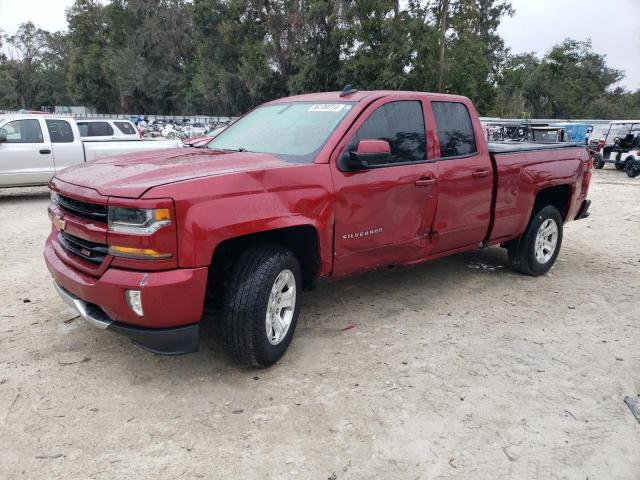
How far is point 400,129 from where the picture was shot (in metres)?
4.24

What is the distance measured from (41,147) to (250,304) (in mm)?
8989

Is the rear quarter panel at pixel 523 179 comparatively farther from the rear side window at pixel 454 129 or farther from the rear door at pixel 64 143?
the rear door at pixel 64 143

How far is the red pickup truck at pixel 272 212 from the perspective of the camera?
2914 millimetres

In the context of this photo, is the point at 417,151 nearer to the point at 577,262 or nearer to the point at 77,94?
the point at 577,262

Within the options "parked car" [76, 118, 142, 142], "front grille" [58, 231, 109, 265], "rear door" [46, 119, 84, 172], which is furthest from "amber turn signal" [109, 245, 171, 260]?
"parked car" [76, 118, 142, 142]

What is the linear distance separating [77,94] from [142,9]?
13924 mm

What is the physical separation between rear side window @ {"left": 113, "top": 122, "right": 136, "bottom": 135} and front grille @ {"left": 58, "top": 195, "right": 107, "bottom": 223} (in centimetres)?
1014

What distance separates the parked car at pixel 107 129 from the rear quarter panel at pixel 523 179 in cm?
962

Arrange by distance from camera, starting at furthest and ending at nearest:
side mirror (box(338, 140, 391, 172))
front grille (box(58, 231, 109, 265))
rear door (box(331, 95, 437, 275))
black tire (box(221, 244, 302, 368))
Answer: rear door (box(331, 95, 437, 275)), side mirror (box(338, 140, 391, 172)), black tire (box(221, 244, 302, 368)), front grille (box(58, 231, 109, 265))

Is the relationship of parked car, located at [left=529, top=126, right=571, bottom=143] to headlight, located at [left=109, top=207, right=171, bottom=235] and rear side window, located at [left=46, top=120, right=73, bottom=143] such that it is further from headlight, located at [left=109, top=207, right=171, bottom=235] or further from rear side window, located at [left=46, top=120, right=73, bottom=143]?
headlight, located at [left=109, top=207, right=171, bottom=235]

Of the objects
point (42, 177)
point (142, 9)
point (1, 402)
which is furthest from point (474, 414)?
point (142, 9)

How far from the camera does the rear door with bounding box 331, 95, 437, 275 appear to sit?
3758mm

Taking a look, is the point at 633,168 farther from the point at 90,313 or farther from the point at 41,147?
the point at 90,313

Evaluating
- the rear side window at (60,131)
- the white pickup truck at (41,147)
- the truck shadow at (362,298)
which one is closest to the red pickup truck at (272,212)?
the truck shadow at (362,298)
